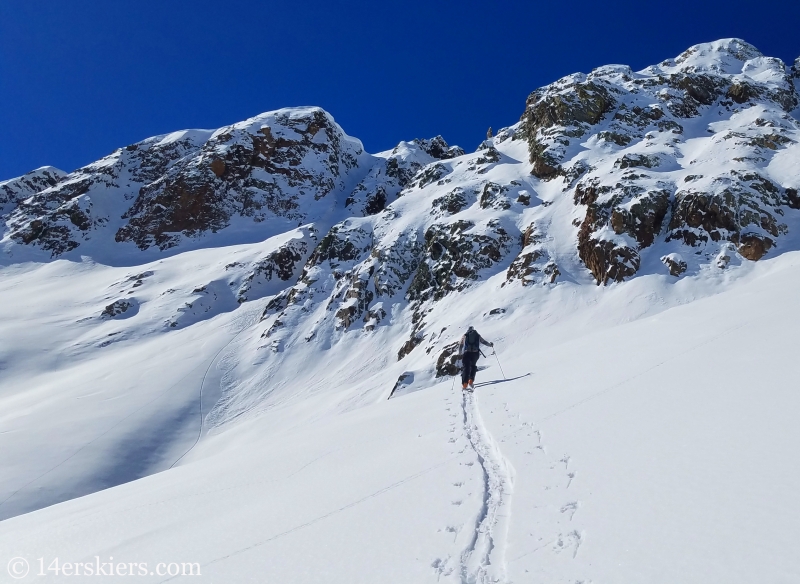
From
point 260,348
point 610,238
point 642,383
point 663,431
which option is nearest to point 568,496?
point 663,431

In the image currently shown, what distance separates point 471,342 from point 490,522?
9608 millimetres

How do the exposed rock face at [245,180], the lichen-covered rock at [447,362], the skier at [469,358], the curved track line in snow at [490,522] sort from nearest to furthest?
1. the curved track line in snow at [490,522]
2. the skier at [469,358]
3. the lichen-covered rock at [447,362]
4. the exposed rock face at [245,180]

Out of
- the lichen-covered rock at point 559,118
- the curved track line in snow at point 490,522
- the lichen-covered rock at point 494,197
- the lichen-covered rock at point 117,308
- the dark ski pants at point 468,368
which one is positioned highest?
the lichen-covered rock at point 559,118

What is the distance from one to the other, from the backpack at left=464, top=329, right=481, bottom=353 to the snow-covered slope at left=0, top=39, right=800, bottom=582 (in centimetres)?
157

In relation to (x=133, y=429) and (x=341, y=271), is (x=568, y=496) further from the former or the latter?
(x=341, y=271)

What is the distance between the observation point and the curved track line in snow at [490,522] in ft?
12.5

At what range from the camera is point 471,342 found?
1407 cm

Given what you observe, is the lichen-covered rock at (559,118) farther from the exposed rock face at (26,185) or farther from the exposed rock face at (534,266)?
the exposed rock face at (26,185)

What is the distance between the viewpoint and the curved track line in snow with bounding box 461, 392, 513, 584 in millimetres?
3816

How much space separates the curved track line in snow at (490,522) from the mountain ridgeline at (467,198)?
53.7 feet

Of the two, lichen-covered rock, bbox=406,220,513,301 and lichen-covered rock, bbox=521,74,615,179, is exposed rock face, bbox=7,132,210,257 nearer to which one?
lichen-covered rock, bbox=406,220,513,301

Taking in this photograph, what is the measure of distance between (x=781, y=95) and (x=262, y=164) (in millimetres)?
67910

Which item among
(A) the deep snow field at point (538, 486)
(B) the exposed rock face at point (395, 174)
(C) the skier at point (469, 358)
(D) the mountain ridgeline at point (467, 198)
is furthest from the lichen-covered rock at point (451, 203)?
(C) the skier at point (469, 358)

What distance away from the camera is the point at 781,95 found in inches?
1886
